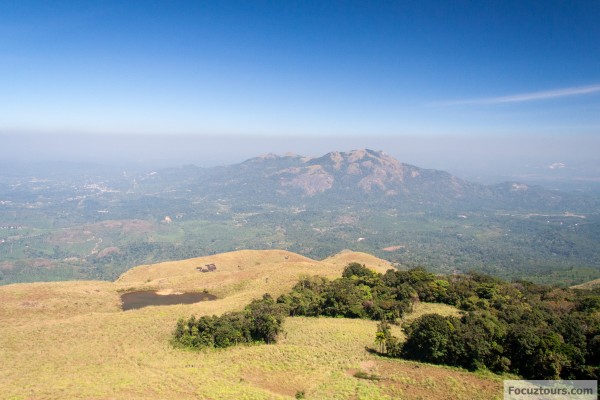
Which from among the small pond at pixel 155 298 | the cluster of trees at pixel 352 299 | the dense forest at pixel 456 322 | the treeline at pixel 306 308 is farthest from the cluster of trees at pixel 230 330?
the small pond at pixel 155 298

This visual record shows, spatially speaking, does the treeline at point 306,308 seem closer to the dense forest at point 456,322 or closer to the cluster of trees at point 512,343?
the dense forest at point 456,322

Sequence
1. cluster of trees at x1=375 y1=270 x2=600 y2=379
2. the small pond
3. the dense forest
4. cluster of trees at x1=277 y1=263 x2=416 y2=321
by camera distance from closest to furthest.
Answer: cluster of trees at x1=375 y1=270 x2=600 y2=379 < the dense forest < cluster of trees at x1=277 y1=263 x2=416 y2=321 < the small pond

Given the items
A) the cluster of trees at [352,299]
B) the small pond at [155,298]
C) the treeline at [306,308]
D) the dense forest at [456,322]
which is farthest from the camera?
the small pond at [155,298]

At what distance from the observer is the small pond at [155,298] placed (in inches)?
2717

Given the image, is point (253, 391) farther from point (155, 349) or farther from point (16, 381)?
point (16, 381)

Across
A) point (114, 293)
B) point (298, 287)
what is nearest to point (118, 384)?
point (298, 287)

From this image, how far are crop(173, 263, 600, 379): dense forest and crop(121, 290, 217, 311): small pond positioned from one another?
68.1 feet

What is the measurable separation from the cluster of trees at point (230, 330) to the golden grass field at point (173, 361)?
204 centimetres

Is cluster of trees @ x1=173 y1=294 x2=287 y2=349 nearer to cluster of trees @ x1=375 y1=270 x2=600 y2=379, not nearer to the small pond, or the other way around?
cluster of trees @ x1=375 y1=270 x2=600 y2=379

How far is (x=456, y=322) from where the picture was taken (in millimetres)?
45094

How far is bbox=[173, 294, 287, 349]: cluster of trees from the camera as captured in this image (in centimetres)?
4728

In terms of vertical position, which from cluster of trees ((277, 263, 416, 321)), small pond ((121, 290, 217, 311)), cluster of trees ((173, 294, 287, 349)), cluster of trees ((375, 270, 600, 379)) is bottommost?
small pond ((121, 290, 217, 311))

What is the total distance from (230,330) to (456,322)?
31.3 metres

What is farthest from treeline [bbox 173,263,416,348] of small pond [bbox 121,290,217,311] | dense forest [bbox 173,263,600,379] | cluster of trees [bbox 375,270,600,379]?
small pond [bbox 121,290,217,311]
